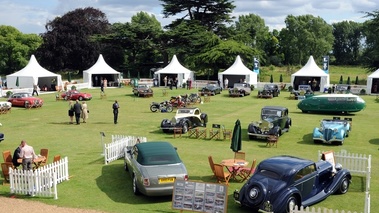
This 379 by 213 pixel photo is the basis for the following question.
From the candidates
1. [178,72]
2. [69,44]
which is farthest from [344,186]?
[69,44]

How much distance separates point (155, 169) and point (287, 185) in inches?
154

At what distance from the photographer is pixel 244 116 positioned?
1153 inches

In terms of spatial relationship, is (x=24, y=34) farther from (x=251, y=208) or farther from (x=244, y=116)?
(x=251, y=208)

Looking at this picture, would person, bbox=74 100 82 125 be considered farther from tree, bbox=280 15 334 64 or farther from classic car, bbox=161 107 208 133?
tree, bbox=280 15 334 64

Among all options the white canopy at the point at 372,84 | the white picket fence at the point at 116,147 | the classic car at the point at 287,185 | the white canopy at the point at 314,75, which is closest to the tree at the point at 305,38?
the white canopy at the point at 314,75

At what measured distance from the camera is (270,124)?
69.6ft

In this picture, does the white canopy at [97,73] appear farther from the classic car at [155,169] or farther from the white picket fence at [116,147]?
the classic car at [155,169]

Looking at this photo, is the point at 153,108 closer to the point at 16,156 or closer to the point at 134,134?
the point at 134,134

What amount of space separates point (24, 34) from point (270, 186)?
89.4 meters

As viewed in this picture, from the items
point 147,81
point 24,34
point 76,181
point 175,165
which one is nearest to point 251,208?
point 175,165

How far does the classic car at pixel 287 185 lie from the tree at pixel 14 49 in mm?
81441

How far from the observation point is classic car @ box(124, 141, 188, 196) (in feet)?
38.8

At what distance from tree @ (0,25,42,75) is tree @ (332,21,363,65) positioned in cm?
7335

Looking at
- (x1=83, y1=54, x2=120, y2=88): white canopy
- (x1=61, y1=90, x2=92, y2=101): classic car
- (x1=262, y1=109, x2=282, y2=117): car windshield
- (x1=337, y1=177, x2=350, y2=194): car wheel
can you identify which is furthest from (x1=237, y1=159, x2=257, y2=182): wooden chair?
(x1=83, y1=54, x2=120, y2=88): white canopy
